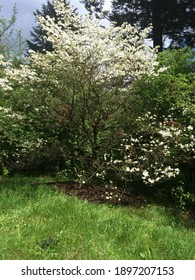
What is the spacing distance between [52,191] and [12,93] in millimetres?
4238

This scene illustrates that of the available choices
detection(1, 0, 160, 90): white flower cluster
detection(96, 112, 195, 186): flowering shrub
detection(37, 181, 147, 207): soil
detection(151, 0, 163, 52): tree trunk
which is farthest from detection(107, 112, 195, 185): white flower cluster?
detection(151, 0, 163, 52): tree trunk

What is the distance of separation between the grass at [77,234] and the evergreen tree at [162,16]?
17312 mm

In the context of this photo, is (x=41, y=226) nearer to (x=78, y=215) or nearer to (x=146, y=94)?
(x=78, y=215)

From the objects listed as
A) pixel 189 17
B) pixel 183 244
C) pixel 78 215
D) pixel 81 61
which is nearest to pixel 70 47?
pixel 81 61

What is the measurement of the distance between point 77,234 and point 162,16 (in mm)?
20173

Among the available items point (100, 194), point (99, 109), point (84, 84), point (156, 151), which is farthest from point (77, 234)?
point (84, 84)

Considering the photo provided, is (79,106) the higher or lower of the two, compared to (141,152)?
higher

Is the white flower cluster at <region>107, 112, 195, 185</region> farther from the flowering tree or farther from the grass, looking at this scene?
the grass

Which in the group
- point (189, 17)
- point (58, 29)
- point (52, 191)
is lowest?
point (52, 191)

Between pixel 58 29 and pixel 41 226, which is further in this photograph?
pixel 58 29

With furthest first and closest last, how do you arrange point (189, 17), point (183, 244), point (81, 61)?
point (189, 17) → point (81, 61) → point (183, 244)

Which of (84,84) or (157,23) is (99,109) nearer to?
(84,84)

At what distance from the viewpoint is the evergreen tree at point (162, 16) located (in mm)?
21797
